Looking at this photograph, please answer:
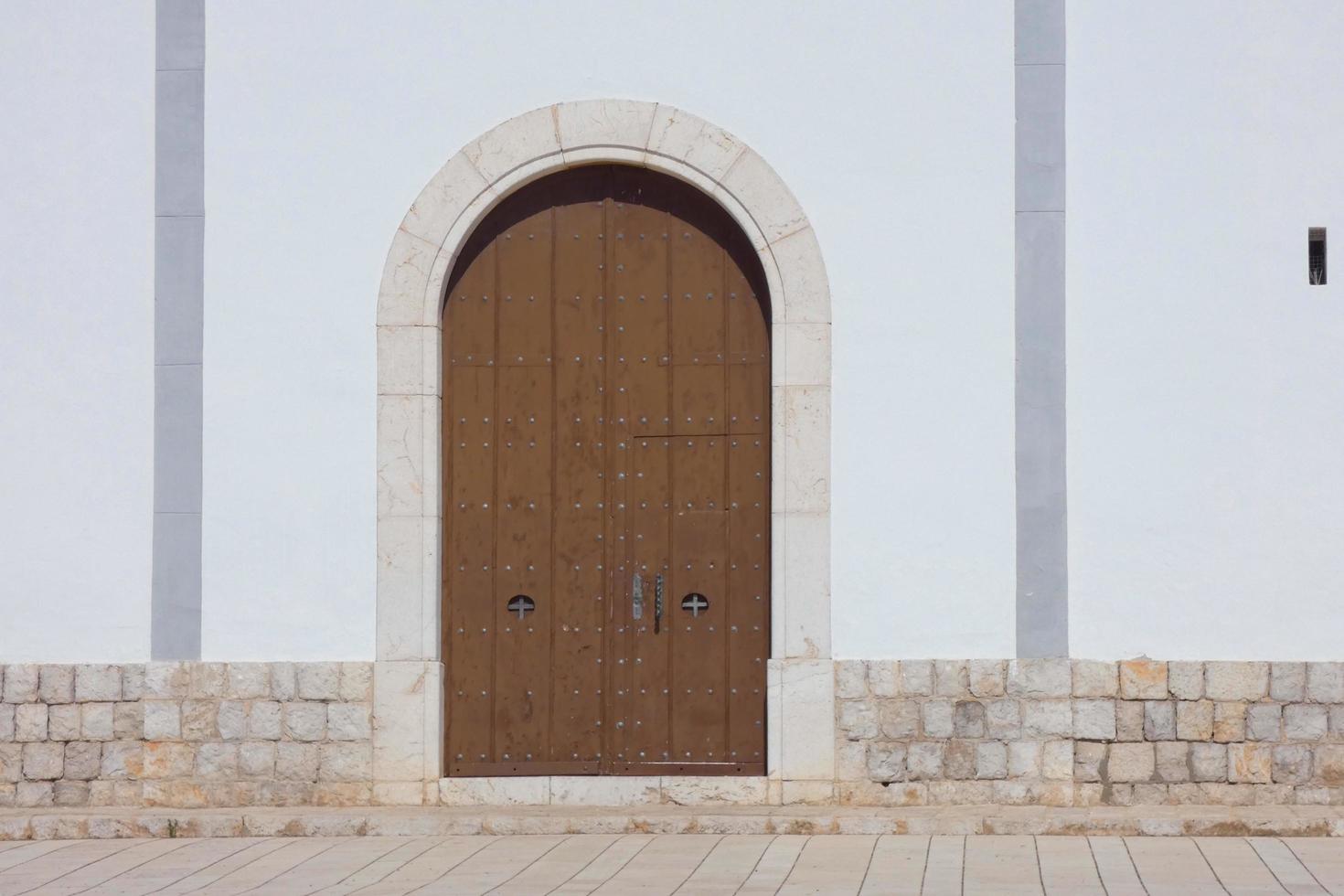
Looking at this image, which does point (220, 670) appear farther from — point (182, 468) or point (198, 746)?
point (182, 468)

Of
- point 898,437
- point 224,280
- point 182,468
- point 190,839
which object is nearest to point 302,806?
point 190,839

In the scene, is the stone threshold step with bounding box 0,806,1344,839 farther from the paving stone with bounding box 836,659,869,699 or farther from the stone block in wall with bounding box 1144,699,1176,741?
the paving stone with bounding box 836,659,869,699

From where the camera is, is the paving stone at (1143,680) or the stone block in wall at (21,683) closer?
the paving stone at (1143,680)

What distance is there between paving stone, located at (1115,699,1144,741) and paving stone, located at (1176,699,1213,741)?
171 mm

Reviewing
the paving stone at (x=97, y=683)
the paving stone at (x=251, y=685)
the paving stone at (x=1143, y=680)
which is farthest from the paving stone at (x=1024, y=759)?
the paving stone at (x=97, y=683)

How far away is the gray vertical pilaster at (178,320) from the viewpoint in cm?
866

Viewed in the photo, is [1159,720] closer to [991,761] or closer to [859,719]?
[991,761]

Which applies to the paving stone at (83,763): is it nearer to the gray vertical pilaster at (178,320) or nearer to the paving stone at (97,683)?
the paving stone at (97,683)

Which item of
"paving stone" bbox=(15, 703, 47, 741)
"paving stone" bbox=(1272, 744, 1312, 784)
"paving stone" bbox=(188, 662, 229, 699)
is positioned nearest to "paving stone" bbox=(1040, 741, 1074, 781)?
"paving stone" bbox=(1272, 744, 1312, 784)

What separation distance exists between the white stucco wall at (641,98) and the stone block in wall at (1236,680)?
96cm

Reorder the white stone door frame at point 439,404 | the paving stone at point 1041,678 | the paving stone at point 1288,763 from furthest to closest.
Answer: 1. the white stone door frame at point 439,404
2. the paving stone at point 1041,678
3. the paving stone at point 1288,763

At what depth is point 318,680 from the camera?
855 centimetres

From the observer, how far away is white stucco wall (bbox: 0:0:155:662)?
28.6ft

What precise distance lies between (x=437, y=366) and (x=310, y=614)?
4.47 ft
